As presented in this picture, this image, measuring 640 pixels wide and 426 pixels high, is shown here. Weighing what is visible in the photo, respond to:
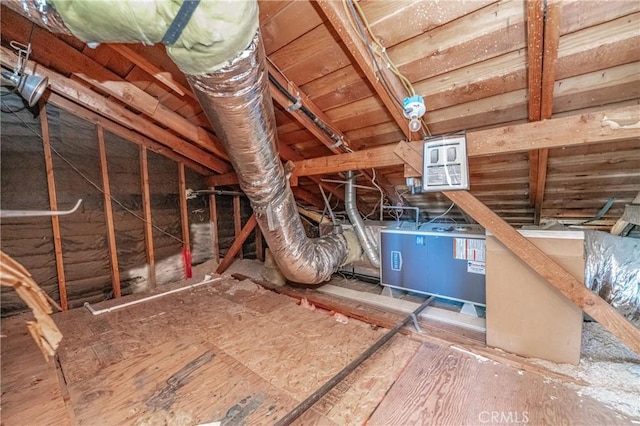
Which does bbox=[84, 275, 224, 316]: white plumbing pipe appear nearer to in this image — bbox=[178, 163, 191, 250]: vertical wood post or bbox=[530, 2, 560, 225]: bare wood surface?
bbox=[178, 163, 191, 250]: vertical wood post

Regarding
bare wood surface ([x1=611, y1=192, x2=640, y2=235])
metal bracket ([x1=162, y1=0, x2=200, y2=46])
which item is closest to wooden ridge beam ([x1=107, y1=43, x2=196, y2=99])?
metal bracket ([x1=162, y1=0, x2=200, y2=46])

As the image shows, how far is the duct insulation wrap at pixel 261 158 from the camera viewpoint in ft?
3.88

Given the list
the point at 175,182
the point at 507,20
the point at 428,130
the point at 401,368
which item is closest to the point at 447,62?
the point at 507,20

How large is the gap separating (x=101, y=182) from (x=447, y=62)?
3.22 metres

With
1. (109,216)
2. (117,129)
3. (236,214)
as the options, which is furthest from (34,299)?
(236,214)

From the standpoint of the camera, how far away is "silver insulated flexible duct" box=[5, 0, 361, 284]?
0.83 meters

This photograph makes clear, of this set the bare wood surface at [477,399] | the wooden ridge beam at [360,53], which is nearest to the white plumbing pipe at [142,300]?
the bare wood surface at [477,399]

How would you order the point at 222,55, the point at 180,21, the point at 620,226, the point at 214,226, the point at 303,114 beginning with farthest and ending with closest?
1. the point at 214,226
2. the point at 620,226
3. the point at 303,114
4. the point at 222,55
5. the point at 180,21

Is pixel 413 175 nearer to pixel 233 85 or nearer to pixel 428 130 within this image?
pixel 428 130

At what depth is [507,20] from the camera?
1.14 metres

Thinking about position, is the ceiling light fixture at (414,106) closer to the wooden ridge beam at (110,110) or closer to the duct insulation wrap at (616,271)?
the duct insulation wrap at (616,271)

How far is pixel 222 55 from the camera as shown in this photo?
100 cm

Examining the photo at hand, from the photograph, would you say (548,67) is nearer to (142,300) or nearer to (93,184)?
(142,300)

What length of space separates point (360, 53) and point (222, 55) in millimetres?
675
